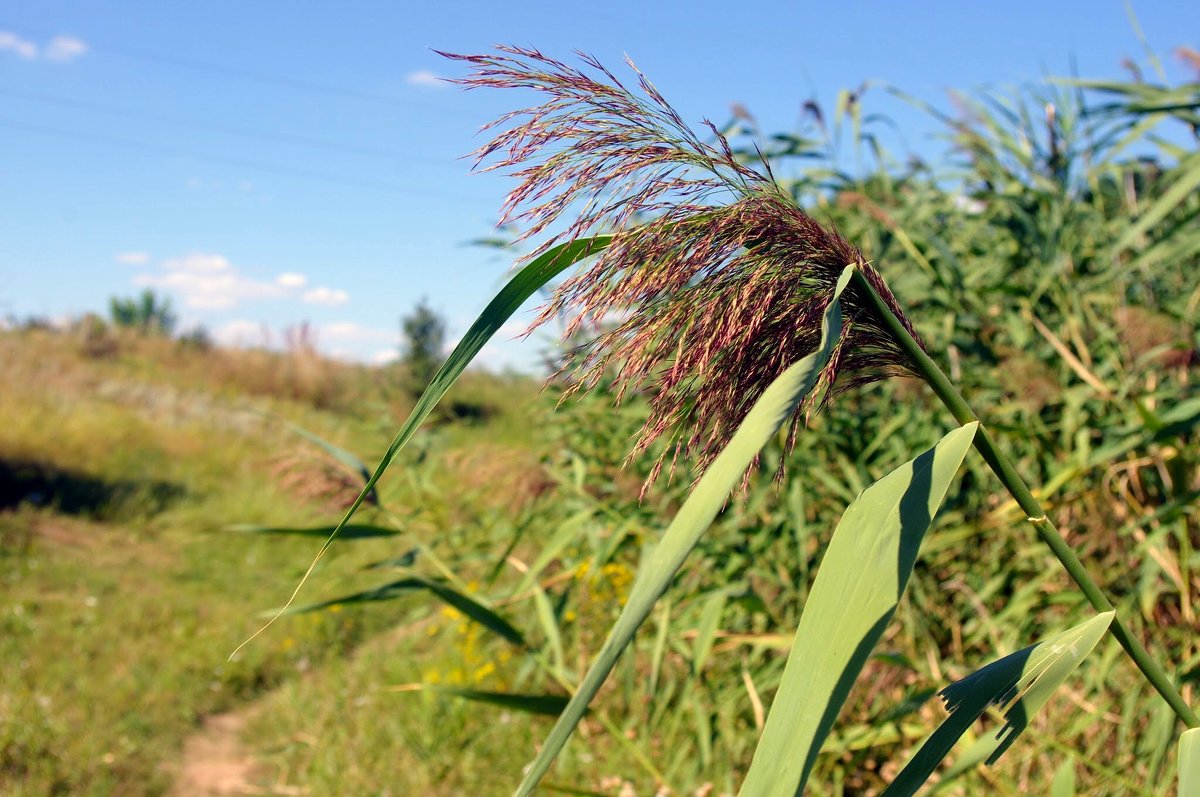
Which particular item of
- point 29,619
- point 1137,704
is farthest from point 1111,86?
point 29,619

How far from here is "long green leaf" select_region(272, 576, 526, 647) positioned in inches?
67.3

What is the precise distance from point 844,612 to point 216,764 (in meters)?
4.38

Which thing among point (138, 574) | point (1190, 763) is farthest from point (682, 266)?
point (138, 574)

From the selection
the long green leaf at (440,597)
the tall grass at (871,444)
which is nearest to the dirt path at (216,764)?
the tall grass at (871,444)

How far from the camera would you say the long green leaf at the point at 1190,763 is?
2.99ft

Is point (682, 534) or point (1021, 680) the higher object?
point (682, 534)

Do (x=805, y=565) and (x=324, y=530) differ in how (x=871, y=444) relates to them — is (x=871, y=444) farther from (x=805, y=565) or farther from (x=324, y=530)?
(x=324, y=530)

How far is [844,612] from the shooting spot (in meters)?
0.73

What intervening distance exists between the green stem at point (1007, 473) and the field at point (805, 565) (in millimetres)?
141

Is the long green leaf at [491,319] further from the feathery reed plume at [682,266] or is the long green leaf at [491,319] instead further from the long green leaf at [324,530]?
the long green leaf at [324,530]

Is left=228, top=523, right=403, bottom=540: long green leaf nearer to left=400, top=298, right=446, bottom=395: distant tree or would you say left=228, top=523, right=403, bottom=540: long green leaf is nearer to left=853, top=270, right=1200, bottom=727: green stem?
left=853, top=270, right=1200, bottom=727: green stem

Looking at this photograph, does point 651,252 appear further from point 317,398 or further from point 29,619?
point 317,398

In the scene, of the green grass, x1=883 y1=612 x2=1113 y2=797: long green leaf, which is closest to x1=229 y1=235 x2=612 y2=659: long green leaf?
x1=883 y1=612 x2=1113 y2=797: long green leaf

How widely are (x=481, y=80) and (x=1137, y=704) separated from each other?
2.64 m
